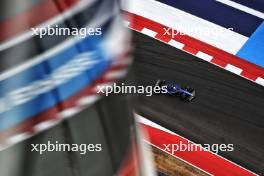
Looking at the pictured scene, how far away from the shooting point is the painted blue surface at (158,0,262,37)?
1466 cm

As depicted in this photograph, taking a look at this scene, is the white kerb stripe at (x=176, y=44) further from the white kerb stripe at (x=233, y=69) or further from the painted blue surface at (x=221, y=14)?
the painted blue surface at (x=221, y=14)

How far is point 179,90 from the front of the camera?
1226cm

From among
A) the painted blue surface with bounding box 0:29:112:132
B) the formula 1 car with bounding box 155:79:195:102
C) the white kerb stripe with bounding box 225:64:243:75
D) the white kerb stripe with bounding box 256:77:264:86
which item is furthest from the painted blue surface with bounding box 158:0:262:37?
the painted blue surface with bounding box 0:29:112:132

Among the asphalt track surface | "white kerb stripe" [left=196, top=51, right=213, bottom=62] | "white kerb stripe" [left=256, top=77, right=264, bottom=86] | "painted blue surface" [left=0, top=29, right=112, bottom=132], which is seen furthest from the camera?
"white kerb stripe" [left=196, top=51, right=213, bottom=62]

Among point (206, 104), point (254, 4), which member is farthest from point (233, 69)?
point (254, 4)

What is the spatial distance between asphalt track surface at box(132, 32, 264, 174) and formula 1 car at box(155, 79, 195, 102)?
0.13 meters

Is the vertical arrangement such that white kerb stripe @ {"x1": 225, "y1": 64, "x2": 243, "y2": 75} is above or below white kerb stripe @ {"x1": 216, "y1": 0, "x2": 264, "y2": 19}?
below

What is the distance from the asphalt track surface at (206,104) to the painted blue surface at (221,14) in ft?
6.14

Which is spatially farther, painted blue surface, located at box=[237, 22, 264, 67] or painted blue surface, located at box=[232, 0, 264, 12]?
painted blue surface, located at box=[232, 0, 264, 12]

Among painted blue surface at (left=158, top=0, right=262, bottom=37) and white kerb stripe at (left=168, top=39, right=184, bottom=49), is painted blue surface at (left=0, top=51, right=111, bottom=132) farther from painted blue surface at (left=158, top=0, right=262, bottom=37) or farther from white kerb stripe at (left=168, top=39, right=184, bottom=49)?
painted blue surface at (left=158, top=0, right=262, bottom=37)

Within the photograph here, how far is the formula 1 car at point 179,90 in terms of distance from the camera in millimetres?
12156

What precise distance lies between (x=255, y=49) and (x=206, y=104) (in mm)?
2745

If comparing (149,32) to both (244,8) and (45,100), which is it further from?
(45,100)

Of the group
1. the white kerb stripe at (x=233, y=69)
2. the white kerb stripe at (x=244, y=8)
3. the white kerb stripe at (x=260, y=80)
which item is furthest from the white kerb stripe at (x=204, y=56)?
the white kerb stripe at (x=244, y=8)
